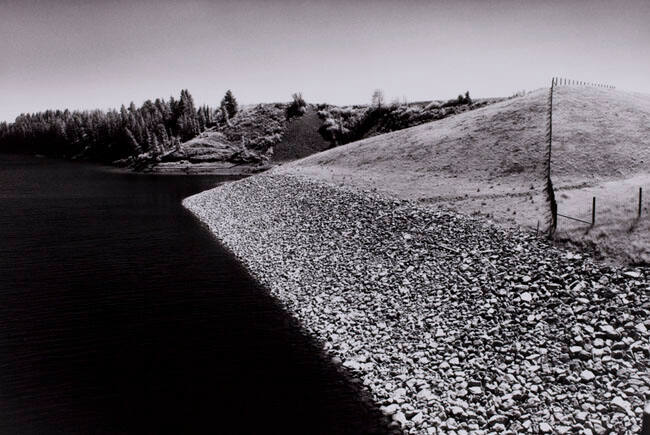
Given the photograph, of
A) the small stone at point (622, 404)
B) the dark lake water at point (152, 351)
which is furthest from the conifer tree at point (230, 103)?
the small stone at point (622, 404)

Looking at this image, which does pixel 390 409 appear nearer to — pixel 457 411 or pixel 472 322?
pixel 457 411

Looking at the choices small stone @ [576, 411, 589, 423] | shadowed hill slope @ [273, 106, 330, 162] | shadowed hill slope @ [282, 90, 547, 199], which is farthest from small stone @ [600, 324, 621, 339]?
shadowed hill slope @ [273, 106, 330, 162]

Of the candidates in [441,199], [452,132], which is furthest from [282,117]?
[441,199]

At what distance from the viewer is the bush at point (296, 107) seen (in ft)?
600

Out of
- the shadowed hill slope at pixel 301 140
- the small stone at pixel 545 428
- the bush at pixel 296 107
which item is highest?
the bush at pixel 296 107

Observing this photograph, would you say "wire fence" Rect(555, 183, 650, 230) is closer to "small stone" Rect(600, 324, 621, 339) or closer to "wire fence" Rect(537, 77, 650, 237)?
"wire fence" Rect(537, 77, 650, 237)

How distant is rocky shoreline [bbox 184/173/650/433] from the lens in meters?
15.1

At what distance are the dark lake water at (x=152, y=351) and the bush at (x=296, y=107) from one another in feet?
483

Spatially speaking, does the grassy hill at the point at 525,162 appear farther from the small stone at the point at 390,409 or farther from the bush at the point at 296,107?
the bush at the point at 296,107

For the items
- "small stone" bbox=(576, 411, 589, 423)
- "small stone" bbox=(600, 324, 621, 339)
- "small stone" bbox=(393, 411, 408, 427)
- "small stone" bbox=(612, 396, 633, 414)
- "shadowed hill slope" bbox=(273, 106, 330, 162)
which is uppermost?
"shadowed hill slope" bbox=(273, 106, 330, 162)

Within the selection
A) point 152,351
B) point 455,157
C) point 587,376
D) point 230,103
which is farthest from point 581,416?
point 230,103

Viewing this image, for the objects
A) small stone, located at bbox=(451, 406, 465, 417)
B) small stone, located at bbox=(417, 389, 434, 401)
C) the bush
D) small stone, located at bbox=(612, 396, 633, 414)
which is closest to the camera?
small stone, located at bbox=(612, 396, 633, 414)

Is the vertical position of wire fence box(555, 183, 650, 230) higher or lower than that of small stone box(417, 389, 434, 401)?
higher

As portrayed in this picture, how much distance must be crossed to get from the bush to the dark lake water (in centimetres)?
14720
